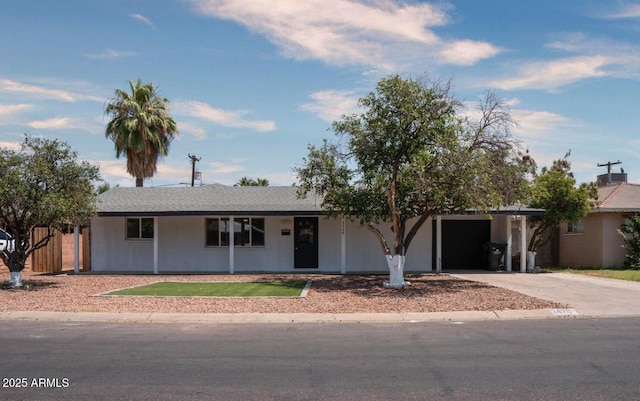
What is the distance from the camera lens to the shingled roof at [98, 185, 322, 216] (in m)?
21.1

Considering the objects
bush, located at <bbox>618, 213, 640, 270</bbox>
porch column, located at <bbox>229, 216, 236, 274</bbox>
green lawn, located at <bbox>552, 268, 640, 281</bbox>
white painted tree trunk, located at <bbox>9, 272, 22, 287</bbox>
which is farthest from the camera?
bush, located at <bbox>618, 213, 640, 270</bbox>

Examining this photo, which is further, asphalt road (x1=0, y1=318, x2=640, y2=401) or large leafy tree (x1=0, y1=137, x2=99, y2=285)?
large leafy tree (x1=0, y1=137, x2=99, y2=285)

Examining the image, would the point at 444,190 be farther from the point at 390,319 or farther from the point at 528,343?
the point at 528,343

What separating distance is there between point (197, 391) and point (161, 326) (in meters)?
5.24

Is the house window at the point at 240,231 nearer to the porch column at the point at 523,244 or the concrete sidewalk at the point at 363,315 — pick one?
the porch column at the point at 523,244

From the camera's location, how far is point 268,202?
75.2 ft

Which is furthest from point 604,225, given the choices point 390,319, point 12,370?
point 12,370

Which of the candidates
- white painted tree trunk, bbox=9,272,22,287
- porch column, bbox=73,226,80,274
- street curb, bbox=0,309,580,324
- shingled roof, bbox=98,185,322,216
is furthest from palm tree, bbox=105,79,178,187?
street curb, bbox=0,309,580,324

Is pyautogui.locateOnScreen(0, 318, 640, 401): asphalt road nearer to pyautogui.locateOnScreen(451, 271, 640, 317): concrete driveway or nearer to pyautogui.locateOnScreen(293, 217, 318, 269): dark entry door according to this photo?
pyautogui.locateOnScreen(451, 271, 640, 317): concrete driveway

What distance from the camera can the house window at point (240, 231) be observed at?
74.9 feet

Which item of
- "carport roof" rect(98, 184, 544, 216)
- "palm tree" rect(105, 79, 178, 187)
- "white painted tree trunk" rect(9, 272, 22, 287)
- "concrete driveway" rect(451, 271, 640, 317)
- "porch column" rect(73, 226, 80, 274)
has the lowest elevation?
"concrete driveway" rect(451, 271, 640, 317)

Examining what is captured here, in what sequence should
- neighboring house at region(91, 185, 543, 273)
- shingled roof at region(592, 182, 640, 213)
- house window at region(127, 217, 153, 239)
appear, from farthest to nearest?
shingled roof at region(592, 182, 640, 213)
house window at region(127, 217, 153, 239)
neighboring house at region(91, 185, 543, 273)

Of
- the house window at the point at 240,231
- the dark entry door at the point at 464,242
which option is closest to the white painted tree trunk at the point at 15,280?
the house window at the point at 240,231

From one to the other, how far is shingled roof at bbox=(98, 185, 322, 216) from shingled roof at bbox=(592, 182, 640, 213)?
1236cm
